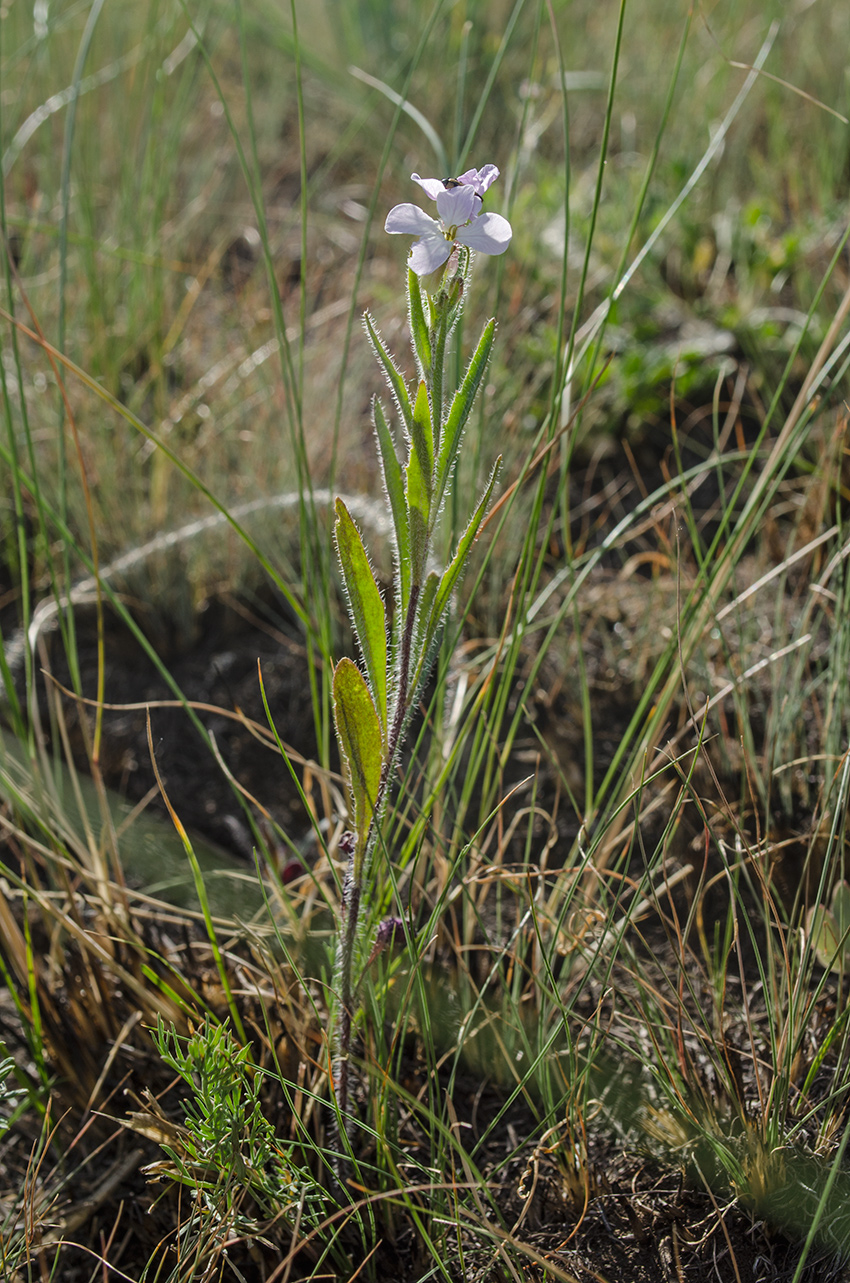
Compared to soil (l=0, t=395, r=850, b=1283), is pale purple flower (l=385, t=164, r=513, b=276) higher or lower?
higher

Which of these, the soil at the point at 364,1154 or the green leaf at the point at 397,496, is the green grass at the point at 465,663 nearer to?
the soil at the point at 364,1154

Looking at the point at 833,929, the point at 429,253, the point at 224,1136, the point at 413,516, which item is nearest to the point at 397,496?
the point at 413,516

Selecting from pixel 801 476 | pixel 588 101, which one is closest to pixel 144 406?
pixel 801 476

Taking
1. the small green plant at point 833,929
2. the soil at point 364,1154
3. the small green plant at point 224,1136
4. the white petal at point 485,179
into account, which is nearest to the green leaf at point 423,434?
the white petal at point 485,179

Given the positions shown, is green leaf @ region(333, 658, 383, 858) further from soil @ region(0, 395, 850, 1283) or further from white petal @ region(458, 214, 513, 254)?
white petal @ region(458, 214, 513, 254)

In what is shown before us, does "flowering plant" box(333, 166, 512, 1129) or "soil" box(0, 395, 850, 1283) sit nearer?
"flowering plant" box(333, 166, 512, 1129)

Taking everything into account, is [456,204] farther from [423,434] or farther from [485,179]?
[423,434]

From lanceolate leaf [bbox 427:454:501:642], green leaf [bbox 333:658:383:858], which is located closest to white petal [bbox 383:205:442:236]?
lanceolate leaf [bbox 427:454:501:642]
